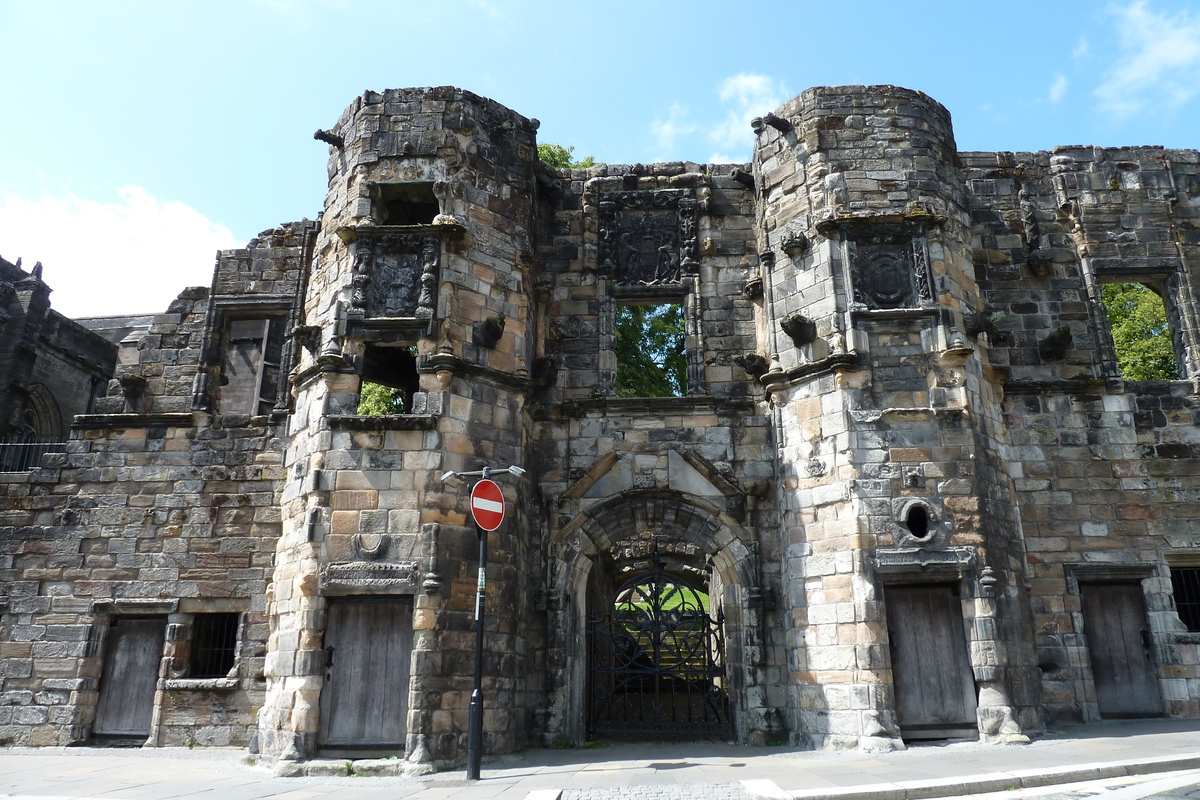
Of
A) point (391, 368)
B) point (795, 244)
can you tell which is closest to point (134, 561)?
point (391, 368)

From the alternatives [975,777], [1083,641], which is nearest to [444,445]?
[975,777]

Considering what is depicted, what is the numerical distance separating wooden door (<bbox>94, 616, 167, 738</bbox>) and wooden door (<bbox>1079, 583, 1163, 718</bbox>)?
1255 centimetres

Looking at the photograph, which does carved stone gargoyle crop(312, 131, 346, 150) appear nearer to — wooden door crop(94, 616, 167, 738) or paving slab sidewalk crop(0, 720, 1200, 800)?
wooden door crop(94, 616, 167, 738)

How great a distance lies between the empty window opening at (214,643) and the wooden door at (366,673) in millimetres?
3122

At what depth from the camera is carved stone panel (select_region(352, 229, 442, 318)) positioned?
10.2 m

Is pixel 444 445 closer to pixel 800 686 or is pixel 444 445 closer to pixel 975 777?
pixel 800 686

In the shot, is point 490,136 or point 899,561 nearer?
point 899,561

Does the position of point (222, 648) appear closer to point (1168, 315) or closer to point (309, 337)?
point (309, 337)

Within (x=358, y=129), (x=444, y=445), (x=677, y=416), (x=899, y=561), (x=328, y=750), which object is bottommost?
(x=328, y=750)

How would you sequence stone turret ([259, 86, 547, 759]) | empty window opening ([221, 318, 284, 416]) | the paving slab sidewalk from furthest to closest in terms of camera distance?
empty window opening ([221, 318, 284, 416]), stone turret ([259, 86, 547, 759]), the paving slab sidewalk

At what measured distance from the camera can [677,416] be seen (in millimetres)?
11086

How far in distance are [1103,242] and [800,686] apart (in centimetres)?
841

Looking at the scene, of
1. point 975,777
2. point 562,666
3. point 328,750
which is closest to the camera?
point 975,777

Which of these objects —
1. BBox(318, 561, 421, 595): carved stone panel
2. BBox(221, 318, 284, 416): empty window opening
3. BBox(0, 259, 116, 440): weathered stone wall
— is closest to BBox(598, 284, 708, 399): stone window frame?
BBox(318, 561, 421, 595): carved stone panel
